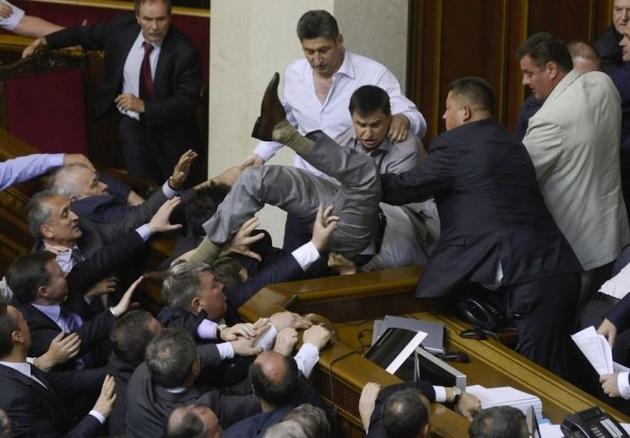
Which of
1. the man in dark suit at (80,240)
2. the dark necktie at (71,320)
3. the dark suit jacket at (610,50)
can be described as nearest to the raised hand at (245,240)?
the man in dark suit at (80,240)

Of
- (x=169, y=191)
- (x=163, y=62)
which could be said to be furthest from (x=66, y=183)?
(x=163, y=62)

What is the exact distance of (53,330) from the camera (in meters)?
6.03

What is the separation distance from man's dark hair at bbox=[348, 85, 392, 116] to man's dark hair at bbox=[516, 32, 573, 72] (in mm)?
604

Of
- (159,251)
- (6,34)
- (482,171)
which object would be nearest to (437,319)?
(482,171)

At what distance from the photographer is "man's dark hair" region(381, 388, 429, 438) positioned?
4.79 meters

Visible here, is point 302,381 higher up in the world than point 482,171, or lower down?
lower down

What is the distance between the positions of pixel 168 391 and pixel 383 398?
0.67m

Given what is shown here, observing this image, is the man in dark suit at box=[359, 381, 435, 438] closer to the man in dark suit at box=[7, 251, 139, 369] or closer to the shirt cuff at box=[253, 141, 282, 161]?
the man in dark suit at box=[7, 251, 139, 369]

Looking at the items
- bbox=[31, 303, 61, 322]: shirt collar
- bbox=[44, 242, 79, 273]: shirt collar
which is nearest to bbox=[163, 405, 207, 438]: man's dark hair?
bbox=[31, 303, 61, 322]: shirt collar

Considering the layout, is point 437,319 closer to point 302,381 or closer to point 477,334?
point 477,334

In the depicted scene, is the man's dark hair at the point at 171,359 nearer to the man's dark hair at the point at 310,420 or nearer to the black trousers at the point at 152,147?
the man's dark hair at the point at 310,420

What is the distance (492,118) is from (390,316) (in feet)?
2.71

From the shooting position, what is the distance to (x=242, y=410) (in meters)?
5.34

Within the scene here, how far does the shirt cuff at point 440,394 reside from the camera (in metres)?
5.37
